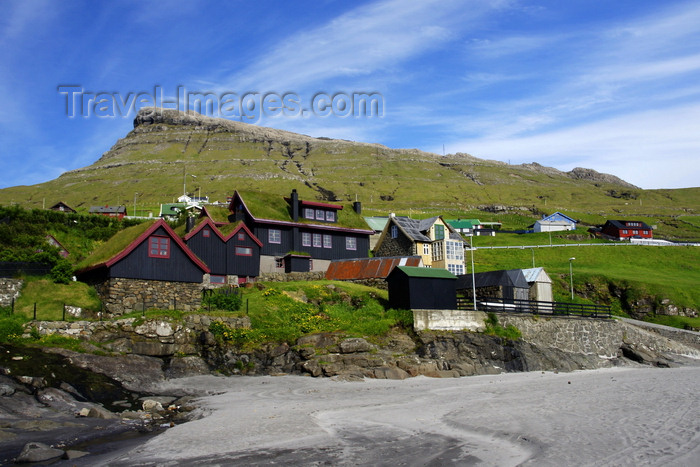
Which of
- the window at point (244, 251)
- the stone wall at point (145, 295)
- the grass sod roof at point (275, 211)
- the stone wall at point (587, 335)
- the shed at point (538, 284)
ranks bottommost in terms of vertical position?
the stone wall at point (587, 335)

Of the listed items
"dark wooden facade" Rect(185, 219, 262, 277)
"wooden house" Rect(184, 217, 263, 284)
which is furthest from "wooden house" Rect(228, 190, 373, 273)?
"dark wooden facade" Rect(185, 219, 262, 277)

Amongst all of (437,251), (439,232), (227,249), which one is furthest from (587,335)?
(227,249)

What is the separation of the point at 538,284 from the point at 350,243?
59.6ft

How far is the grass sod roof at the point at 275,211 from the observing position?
50.9 m

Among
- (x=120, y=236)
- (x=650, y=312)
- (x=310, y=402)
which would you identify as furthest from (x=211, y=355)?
(x=650, y=312)

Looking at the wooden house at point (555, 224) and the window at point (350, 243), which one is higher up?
the wooden house at point (555, 224)

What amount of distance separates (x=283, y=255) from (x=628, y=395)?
32.7 metres

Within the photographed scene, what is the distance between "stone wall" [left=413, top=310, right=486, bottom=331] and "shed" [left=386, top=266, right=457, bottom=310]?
0.98m

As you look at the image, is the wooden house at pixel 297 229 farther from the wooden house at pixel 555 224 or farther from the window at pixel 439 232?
the wooden house at pixel 555 224

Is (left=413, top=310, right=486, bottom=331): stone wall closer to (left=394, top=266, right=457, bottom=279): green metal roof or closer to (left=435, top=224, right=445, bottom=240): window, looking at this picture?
(left=394, top=266, right=457, bottom=279): green metal roof

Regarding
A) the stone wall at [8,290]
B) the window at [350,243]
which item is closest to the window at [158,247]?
the stone wall at [8,290]

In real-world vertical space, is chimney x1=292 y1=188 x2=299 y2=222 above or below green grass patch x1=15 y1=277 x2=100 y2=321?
above

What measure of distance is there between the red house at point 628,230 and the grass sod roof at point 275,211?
79.5 meters

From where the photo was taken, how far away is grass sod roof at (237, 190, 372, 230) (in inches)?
2004
